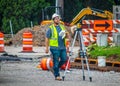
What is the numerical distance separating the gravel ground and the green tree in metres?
36.9

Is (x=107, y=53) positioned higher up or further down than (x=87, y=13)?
further down

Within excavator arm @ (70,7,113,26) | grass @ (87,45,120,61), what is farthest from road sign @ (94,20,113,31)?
excavator arm @ (70,7,113,26)

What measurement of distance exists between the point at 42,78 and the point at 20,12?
139ft

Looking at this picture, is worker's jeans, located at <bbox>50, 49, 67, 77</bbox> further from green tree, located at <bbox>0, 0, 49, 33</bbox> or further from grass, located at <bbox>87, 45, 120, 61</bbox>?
green tree, located at <bbox>0, 0, 49, 33</bbox>

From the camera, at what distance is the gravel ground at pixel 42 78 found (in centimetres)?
1873

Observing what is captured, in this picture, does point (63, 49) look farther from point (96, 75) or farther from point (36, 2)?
point (36, 2)

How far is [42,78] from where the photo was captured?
2044cm

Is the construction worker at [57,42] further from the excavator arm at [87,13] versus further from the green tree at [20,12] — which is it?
the green tree at [20,12]

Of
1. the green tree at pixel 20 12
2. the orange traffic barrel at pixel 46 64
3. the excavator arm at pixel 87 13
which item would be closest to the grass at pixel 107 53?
the orange traffic barrel at pixel 46 64

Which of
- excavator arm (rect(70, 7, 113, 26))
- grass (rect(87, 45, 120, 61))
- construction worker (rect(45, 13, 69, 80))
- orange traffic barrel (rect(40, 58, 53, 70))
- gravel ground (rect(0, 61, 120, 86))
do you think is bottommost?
gravel ground (rect(0, 61, 120, 86))

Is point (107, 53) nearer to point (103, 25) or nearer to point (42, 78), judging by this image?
point (42, 78)

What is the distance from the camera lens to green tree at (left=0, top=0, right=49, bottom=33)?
6234 cm

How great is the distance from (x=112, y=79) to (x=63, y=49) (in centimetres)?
181

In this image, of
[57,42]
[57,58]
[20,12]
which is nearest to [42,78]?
[57,58]
